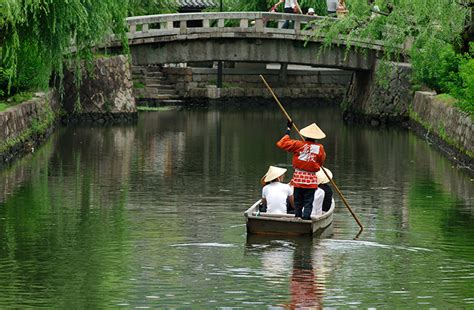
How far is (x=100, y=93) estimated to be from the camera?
160ft

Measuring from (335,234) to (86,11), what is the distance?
1114cm

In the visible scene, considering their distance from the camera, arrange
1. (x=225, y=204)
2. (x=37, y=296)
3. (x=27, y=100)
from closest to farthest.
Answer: (x=37, y=296)
(x=225, y=204)
(x=27, y=100)

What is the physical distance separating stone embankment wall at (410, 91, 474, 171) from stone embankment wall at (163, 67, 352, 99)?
48.4 feet

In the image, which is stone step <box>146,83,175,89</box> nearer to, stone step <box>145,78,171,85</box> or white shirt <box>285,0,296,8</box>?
stone step <box>145,78,171,85</box>

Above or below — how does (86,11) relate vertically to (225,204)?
above

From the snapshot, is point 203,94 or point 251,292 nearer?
point 251,292

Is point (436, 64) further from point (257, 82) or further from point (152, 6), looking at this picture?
point (257, 82)

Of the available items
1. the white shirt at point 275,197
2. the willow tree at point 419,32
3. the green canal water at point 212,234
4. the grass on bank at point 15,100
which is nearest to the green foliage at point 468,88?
the willow tree at point 419,32

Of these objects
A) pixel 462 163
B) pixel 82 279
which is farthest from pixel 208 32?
pixel 82 279

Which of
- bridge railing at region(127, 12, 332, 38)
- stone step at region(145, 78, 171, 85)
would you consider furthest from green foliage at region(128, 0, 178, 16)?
bridge railing at region(127, 12, 332, 38)

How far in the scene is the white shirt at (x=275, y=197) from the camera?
→ 24.7 meters

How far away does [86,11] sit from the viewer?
111ft

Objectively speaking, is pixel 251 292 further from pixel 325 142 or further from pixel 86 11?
pixel 325 142

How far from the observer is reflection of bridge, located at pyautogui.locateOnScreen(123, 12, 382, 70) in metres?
50.8
